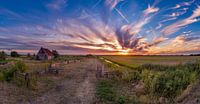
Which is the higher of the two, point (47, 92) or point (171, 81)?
Result: point (171, 81)

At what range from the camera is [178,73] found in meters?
12.3

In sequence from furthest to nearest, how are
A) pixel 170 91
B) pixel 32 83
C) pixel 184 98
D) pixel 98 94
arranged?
pixel 32 83, pixel 98 94, pixel 170 91, pixel 184 98

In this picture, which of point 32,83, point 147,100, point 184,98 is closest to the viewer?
point 184,98

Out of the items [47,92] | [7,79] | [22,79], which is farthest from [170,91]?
[7,79]

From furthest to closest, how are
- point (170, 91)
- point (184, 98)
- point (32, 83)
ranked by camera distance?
point (32, 83), point (170, 91), point (184, 98)

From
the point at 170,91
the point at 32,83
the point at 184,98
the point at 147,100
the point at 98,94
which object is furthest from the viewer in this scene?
the point at 32,83

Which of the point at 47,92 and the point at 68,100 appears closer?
the point at 68,100

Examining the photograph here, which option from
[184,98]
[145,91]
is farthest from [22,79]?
[184,98]

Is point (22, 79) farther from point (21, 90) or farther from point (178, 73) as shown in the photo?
point (178, 73)

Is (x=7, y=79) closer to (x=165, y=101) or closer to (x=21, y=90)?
(x=21, y=90)

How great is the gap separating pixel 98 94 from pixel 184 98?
4737 millimetres

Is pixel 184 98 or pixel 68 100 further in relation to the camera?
pixel 68 100

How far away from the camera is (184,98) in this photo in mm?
9477

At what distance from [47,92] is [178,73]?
27.1ft
